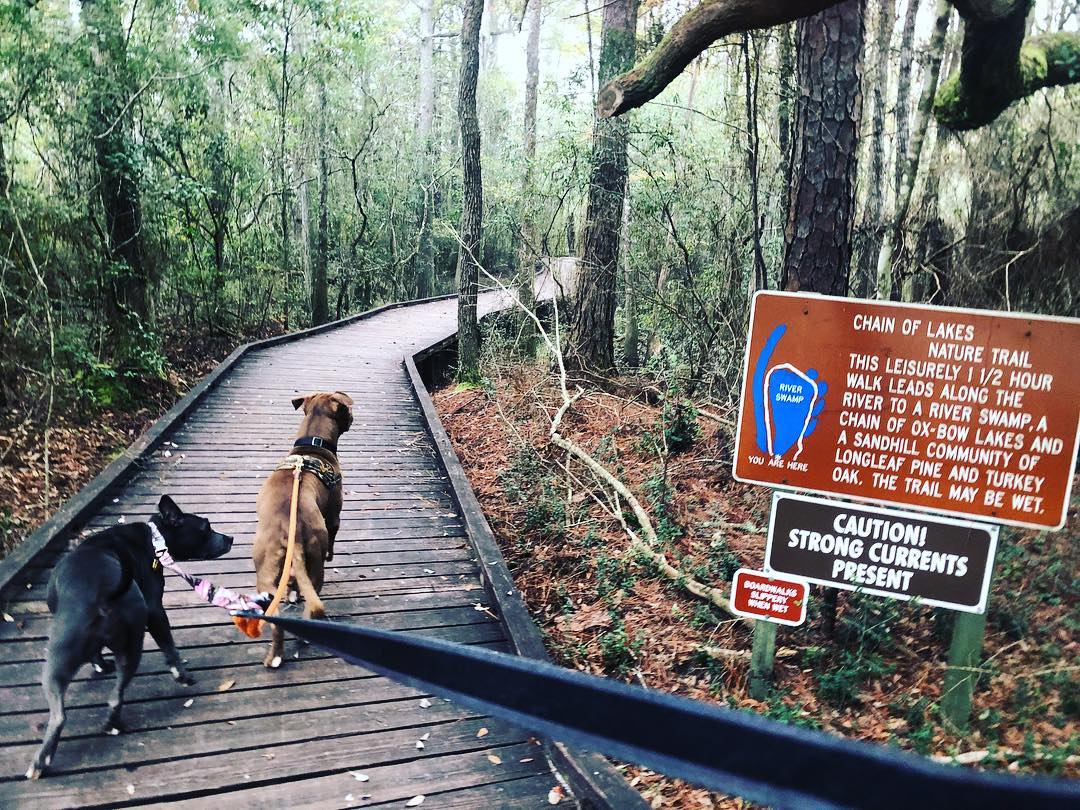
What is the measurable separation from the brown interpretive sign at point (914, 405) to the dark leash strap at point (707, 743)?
2.86 metres

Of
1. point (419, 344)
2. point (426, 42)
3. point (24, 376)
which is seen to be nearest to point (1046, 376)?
point (24, 376)

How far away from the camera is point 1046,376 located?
9.29 feet

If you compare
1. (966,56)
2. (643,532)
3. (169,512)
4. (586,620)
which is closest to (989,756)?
(586,620)

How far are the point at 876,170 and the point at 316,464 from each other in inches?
310

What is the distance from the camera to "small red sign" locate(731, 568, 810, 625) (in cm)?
335

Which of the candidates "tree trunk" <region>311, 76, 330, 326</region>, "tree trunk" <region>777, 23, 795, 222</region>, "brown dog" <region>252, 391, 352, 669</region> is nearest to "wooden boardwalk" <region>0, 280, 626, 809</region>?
"brown dog" <region>252, 391, 352, 669</region>

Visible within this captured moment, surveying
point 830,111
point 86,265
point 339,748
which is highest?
point 830,111

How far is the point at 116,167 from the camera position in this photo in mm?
8906

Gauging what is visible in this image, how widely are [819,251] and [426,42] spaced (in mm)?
24279

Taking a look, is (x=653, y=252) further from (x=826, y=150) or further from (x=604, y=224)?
(x=826, y=150)

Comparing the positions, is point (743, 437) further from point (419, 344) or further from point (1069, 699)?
point (419, 344)

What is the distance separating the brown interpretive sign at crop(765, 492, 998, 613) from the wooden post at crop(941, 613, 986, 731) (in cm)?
26

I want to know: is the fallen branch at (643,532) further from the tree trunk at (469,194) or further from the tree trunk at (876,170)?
the tree trunk at (469,194)

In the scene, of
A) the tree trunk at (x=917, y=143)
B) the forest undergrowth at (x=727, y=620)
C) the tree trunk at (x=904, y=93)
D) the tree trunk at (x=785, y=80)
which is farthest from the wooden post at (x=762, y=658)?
the tree trunk at (x=904, y=93)
